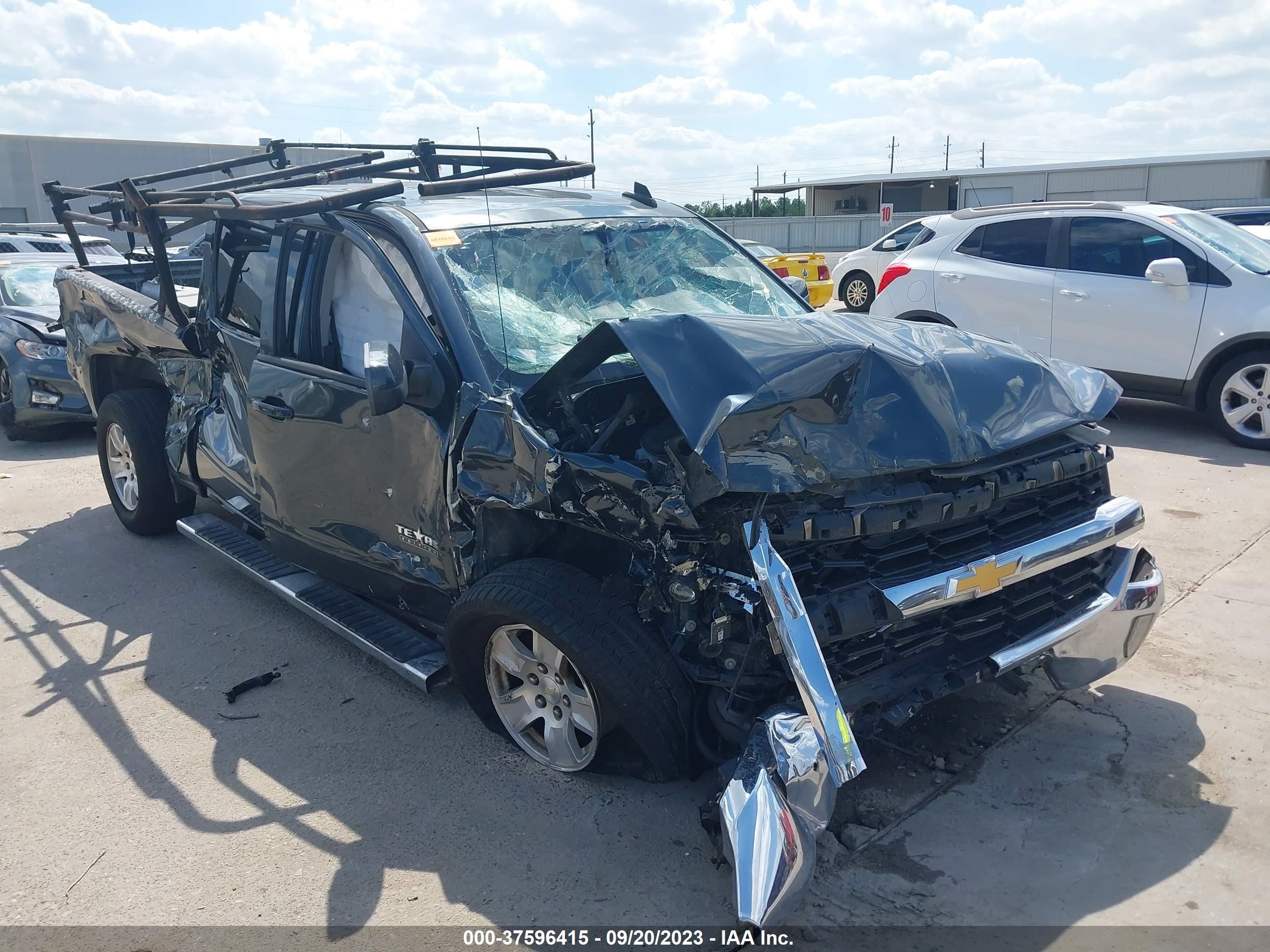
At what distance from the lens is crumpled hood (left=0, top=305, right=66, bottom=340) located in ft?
30.0

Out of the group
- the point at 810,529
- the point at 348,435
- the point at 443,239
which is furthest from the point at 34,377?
the point at 810,529

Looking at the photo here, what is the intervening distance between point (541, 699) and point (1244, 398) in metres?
6.60

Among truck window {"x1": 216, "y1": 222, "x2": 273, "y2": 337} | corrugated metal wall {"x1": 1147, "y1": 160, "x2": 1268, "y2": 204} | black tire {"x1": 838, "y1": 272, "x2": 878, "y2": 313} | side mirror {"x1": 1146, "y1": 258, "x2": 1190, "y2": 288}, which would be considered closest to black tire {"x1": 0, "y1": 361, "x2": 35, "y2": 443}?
truck window {"x1": 216, "y1": 222, "x2": 273, "y2": 337}

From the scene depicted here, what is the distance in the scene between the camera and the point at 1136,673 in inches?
164

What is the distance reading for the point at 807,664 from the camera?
2.67m

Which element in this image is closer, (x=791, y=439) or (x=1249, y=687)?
(x=791, y=439)

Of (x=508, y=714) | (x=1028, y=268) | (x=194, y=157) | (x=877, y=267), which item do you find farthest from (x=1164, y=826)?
(x=194, y=157)

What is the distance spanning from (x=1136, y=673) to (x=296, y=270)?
3.92 m

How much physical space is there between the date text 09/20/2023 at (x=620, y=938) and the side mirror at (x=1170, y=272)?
6.76 meters

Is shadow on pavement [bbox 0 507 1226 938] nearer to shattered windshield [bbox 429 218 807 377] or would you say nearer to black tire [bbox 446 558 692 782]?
black tire [bbox 446 558 692 782]

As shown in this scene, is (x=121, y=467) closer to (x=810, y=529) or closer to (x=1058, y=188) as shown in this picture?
(x=810, y=529)

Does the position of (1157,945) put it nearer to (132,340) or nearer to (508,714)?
(508,714)

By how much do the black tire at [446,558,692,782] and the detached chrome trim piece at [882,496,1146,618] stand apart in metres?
0.73

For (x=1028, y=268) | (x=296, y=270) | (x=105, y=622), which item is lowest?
(x=105, y=622)
